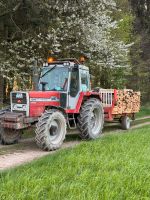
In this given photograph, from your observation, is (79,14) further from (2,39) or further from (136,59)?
(136,59)

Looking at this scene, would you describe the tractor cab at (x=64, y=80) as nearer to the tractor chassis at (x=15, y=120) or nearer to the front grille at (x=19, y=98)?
the front grille at (x=19, y=98)

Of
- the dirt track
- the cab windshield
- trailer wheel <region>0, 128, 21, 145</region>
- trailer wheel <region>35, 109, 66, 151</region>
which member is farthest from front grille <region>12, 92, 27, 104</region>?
the dirt track

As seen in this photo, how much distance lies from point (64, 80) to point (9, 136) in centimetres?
244

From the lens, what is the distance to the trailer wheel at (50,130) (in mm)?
12266

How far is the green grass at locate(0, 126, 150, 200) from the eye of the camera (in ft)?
23.1

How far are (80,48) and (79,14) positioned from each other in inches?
68.0

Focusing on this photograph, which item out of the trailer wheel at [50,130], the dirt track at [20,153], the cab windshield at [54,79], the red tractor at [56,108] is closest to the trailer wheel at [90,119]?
the red tractor at [56,108]

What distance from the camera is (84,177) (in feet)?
26.5

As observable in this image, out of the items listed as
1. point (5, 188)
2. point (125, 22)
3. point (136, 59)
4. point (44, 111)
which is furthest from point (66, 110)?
point (136, 59)

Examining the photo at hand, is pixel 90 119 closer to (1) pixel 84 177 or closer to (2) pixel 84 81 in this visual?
(2) pixel 84 81

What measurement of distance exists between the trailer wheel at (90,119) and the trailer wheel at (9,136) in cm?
202

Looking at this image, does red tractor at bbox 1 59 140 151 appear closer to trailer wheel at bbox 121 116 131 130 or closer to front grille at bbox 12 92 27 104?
front grille at bbox 12 92 27 104

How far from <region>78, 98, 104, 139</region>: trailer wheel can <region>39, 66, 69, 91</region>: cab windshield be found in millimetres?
1052

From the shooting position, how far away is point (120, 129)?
1892 centimetres
